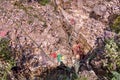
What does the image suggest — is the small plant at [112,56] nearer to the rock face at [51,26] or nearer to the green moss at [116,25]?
the rock face at [51,26]

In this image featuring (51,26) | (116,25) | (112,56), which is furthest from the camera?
(116,25)

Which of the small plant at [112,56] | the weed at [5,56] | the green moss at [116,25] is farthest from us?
the green moss at [116,25]

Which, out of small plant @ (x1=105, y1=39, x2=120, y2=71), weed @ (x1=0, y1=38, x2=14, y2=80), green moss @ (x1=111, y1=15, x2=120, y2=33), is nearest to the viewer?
weed @ (x1=0, y1=38, x2=14, y2=80)

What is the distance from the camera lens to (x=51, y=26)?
5.92m

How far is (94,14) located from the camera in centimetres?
659

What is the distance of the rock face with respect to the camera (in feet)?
18.1

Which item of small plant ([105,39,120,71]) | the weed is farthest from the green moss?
the weed

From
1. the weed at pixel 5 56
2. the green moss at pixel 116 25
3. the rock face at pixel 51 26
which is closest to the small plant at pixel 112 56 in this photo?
the rock face at pixel 51 26

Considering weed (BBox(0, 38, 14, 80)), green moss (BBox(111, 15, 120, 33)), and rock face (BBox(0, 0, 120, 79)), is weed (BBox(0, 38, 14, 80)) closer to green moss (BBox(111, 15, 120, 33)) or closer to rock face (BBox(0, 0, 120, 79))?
rock face (BBox(0, 0, 120, 79))

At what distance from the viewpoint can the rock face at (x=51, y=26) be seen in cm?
551

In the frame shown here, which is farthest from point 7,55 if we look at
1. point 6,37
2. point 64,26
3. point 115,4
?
point 115,4

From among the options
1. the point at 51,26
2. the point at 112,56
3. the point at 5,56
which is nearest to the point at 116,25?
the point at 112,56

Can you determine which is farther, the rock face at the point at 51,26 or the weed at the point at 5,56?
the rock face at the point at 51,26

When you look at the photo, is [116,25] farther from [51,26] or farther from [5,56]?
[5,56]
